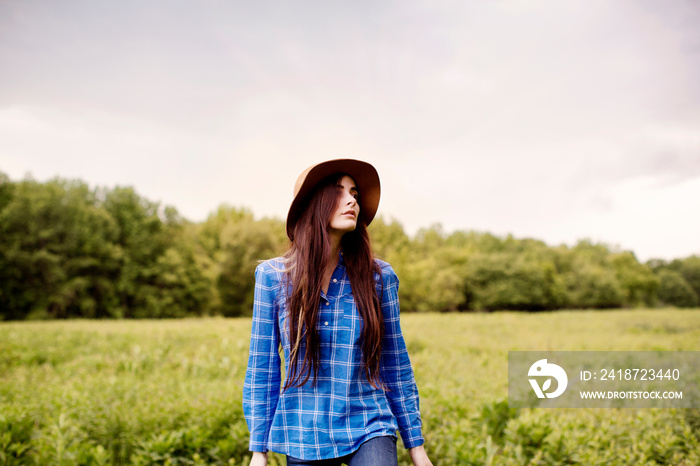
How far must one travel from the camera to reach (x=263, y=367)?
1.90m

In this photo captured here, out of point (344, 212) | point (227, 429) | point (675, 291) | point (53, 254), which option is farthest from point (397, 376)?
point (675, 291)

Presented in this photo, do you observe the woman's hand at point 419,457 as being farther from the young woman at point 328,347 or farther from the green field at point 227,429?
the green field at point 227,429

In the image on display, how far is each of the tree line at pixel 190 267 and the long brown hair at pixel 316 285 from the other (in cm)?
1675

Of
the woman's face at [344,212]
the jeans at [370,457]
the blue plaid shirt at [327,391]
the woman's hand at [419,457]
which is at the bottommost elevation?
the woman's hand at [419,457]

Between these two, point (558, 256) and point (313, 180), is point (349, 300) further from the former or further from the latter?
point (558, 256)

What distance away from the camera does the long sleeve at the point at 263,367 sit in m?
1.86

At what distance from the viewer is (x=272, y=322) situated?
6.43ft

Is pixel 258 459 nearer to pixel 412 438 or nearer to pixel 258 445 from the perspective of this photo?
pixel 258 445

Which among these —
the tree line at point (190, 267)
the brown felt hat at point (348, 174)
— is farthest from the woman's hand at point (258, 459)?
the tree line at point (190, 267)

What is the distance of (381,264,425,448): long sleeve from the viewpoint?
2.00 metres

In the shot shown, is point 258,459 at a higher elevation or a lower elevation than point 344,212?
lower

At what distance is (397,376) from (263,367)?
621mm

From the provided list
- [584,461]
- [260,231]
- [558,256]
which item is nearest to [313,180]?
[584,461]

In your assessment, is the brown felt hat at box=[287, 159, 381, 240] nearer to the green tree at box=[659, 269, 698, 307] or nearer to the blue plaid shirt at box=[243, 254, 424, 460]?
the blue plaid shirt at box=[243, 254, 424, 460]
